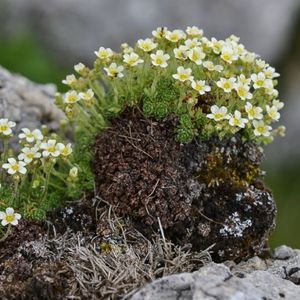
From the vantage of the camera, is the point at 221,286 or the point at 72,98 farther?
the point at 72,98

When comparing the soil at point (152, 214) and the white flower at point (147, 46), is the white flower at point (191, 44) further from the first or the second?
the soil at point (152, 214)

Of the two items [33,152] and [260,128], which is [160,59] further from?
[33,152]

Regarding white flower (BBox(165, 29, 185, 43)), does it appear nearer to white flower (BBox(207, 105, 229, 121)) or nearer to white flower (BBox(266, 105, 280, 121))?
white flower (BBox(207, 105, 229, 121))

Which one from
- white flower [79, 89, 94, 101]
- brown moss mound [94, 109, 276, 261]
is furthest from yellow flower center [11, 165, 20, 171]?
white flower [79, 89, 94, 101]

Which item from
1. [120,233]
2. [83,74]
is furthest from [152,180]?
[83,74]

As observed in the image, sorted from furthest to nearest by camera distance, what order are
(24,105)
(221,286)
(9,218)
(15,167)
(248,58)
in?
(24,105)
(248,58)
(15,167)
(9,218)
(221,286)

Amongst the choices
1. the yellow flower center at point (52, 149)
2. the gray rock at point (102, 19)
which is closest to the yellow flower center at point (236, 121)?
the yellow flower center at point (52, 149)

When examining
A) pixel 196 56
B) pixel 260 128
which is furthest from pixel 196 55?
pixel 260 128
